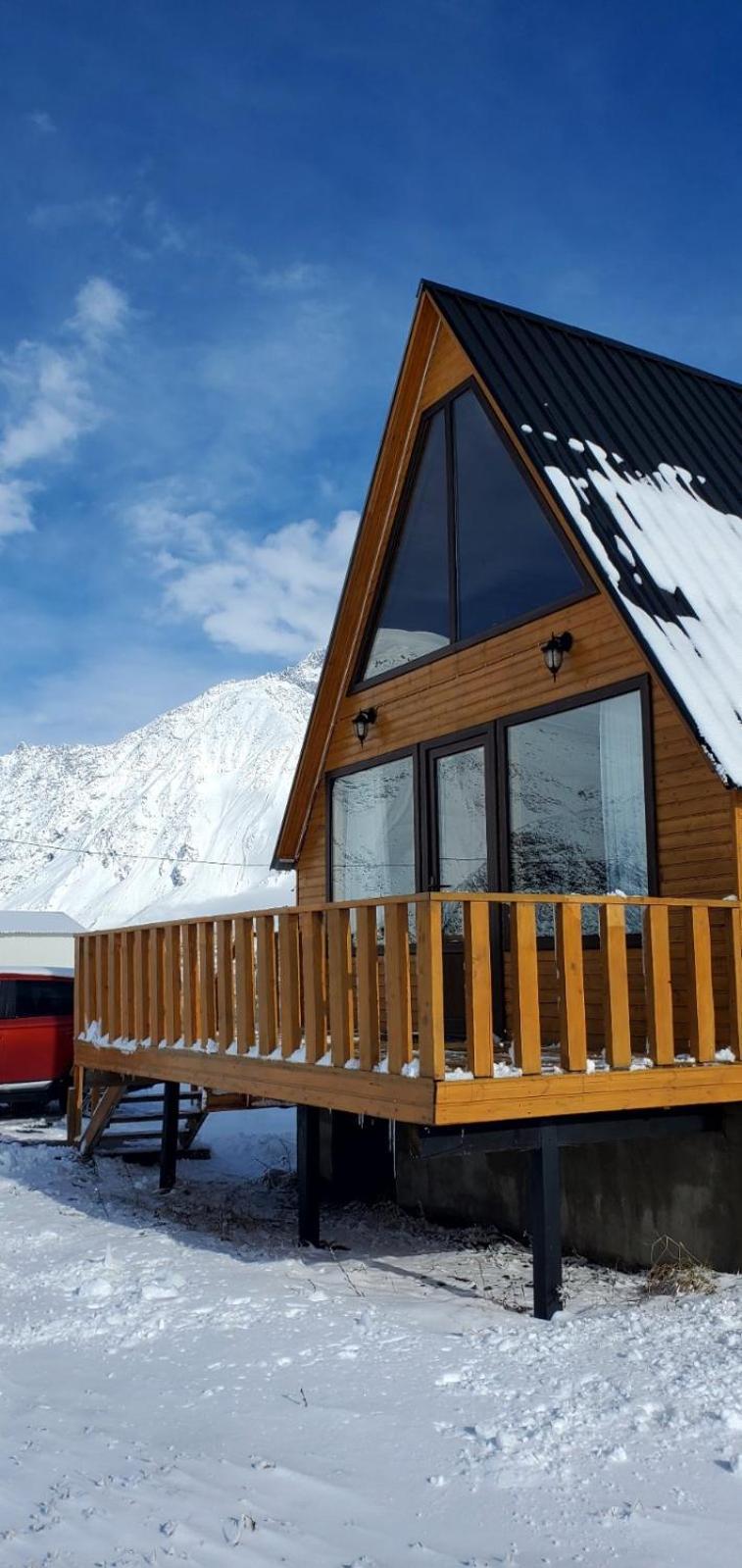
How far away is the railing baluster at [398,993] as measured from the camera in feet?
19.9

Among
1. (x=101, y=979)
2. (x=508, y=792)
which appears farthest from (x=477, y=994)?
(x=101, y=979)

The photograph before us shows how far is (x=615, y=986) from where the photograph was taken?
629 cm

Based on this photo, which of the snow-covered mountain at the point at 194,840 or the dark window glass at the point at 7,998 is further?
the snow-covered mountain at the point at 194,840

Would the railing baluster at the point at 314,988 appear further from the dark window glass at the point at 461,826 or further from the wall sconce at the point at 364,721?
the wall sconce at the point at 364,721

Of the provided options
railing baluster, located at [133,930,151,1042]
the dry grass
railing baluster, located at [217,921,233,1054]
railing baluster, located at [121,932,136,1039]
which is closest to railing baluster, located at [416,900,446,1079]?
the dry grass

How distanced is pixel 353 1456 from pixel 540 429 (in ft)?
22.7

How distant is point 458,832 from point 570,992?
11.9ft

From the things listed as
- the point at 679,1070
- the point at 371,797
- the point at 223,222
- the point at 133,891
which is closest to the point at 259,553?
the point at 223,222

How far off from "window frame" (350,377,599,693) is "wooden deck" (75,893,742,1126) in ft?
7.34

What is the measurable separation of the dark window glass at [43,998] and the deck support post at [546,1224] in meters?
9.20

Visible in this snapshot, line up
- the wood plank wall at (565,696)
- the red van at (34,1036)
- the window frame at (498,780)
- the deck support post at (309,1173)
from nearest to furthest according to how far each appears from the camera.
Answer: the wood plank wall at (565,696) → the window frame at (498,780) → the deck support post at (309,1173) → the red van at (34,1036)

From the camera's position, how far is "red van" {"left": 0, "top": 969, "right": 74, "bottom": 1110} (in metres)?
14.0

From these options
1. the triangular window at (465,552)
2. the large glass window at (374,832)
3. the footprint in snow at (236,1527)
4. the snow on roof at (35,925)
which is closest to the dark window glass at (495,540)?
the triangular window at (465,552)

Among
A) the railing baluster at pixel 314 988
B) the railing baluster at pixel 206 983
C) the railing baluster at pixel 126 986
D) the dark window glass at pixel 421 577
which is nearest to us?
the railing baluster at pixel 314 988
